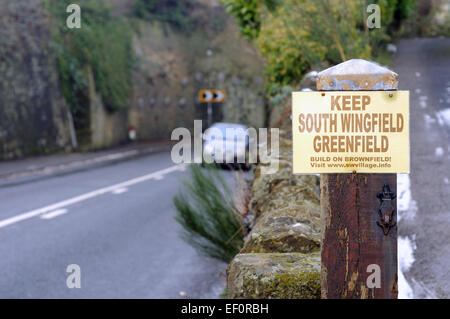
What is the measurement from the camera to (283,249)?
3293mm

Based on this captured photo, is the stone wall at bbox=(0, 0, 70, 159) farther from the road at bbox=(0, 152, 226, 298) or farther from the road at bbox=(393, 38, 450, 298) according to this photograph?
the road at bbox=(393, 38, 450, 298)

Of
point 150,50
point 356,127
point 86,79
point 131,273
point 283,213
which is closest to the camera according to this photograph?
point 356,127

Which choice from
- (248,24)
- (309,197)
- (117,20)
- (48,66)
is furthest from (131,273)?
(117,20)

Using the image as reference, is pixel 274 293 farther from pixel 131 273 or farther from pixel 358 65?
pixel 131 273

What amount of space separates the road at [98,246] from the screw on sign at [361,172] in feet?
12.7

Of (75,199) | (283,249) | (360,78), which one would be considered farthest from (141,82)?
(360,78)

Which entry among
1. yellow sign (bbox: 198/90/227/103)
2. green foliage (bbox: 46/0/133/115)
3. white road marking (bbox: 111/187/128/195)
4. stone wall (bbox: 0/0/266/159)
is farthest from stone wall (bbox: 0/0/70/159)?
yellow sign (bbox: 198/90/227/103)

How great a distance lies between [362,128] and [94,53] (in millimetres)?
21821

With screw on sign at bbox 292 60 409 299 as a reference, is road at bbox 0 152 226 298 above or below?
below

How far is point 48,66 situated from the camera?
21.1m

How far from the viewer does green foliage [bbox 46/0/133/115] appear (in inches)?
853

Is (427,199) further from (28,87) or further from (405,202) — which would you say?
(28,87)

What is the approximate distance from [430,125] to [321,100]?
19.0 ft
